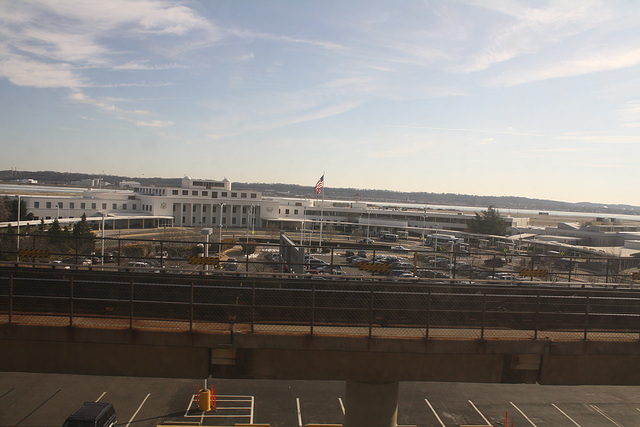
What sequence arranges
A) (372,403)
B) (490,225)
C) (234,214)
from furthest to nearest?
(234,214) → (490,225) → (372,403)

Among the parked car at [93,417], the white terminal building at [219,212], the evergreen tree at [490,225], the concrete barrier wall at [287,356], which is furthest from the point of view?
the white terminal building at [219,212]

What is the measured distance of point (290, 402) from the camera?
11727 mm

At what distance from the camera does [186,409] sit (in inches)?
437

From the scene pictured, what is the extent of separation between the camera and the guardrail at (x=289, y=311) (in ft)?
20.5

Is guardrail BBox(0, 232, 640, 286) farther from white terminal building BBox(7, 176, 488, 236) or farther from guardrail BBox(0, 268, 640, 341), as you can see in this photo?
white terminal building BBox(7, 176, 488, 236)

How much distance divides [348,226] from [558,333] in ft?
166

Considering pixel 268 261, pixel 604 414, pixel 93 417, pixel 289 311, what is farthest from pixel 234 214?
pixel 289 311

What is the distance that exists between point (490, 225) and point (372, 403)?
4467 cm

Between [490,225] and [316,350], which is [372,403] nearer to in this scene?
[316,350]

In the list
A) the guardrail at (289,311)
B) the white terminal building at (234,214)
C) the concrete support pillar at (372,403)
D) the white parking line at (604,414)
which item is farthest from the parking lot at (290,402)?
the white terminal building at (234,214)

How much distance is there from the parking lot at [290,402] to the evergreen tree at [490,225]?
112 feet

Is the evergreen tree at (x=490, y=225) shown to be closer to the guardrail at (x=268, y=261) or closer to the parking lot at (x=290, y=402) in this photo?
the guardrail at (x=268, y=261)

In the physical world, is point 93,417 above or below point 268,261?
below

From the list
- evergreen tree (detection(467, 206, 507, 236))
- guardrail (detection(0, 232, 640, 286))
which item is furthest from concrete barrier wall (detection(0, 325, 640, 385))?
evergreen tree (detection(467, 206, 507, 236))
